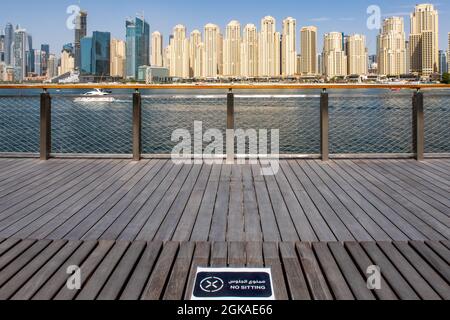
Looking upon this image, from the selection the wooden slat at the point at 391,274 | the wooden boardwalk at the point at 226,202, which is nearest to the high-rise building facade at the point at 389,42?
the wooden boardwalk at the point at 226,202

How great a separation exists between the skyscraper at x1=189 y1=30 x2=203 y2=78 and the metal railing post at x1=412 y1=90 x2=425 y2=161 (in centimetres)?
2883

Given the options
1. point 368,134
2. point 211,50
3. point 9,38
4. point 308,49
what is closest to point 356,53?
point 368,134

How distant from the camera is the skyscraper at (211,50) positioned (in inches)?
1391

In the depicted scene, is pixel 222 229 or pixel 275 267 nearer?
pixel 275 267

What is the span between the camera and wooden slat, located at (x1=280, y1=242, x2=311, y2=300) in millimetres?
1326

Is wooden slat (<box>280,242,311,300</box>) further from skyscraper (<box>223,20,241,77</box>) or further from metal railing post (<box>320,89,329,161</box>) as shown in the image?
skyscraper (<box>223,20,241,77</box>)

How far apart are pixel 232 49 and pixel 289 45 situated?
12.7 metres

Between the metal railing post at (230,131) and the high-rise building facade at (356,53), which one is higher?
the high-rise building facade at (356,53)

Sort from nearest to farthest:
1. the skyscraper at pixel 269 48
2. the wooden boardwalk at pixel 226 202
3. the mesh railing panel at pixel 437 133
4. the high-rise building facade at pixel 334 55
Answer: the wooden boardwalk at pixel 226 202, the mesh railing panel at pixel 437 133, the high-rise building facade at pixel 334 55, the skyscraper at pixel 269 48

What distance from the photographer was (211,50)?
1734 inches

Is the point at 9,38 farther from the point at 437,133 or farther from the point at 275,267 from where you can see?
the point at 275,267

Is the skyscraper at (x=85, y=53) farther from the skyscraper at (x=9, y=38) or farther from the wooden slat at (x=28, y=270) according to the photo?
the wooden slat at (x=28, y=270)

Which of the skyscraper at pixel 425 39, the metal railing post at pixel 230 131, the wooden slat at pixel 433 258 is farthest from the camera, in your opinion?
the skyscraper at pixel 425 39
